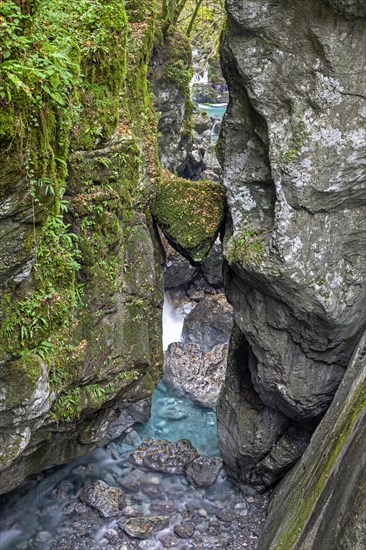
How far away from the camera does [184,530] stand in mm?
11008

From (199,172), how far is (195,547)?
17452 millimetres

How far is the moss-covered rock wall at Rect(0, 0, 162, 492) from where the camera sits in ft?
19.0

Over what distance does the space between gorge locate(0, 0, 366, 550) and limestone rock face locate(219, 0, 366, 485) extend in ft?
0.11

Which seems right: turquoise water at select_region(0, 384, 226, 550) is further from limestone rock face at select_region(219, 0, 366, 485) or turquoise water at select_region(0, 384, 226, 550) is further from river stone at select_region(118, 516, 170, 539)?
limestone rock face at select_region(219, 0, 366, 485)

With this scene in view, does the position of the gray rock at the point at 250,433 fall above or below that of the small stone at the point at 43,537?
above

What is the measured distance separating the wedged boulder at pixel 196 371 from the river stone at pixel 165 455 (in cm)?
222

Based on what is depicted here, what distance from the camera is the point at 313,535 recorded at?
19.0ft

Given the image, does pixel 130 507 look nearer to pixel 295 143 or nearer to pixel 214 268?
pixel 295 143

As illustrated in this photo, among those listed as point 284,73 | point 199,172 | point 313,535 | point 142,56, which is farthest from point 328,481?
point 199,172

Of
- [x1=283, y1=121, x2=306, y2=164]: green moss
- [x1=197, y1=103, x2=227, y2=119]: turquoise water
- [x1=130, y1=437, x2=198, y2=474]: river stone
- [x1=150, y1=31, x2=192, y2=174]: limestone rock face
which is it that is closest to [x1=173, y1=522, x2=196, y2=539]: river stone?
[x1=130, y1=437, x2=198, y2=474]: river stone

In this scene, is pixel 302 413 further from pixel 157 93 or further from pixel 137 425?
pixel 157 93

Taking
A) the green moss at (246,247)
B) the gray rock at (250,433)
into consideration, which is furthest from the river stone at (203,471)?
the green moss at (246,247)

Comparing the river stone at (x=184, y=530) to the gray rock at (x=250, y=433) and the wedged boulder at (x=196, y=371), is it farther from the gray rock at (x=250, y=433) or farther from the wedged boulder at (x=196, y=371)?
the wedged boulder at (x=196, y=371)

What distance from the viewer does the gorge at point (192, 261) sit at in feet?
20.4
